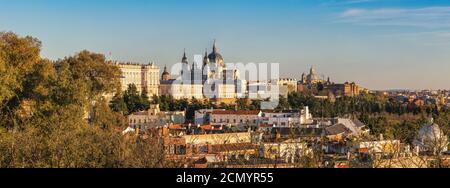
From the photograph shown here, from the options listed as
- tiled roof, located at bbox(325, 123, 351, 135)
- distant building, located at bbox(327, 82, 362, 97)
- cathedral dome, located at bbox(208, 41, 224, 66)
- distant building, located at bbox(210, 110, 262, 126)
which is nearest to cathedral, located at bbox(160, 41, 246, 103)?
cathedral dome, located at bbox(208, 41, 224, 66)

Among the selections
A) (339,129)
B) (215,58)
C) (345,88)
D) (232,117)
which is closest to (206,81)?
(215,58)

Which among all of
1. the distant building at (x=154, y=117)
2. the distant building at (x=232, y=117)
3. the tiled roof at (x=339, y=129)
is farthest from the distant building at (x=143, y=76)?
the tiled roof at (x=339, y=129)

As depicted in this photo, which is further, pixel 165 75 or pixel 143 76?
pixel 165 75

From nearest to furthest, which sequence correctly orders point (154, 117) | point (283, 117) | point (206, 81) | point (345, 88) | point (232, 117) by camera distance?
point (154, 117)
point (283, 117)
point (232, 117)
point (206, 81)
point (345, 88)

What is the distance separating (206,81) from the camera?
68.9m

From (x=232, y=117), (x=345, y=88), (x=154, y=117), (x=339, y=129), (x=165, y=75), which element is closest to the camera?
(x=339, y=129)

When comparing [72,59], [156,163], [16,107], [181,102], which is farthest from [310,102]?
[156,163]

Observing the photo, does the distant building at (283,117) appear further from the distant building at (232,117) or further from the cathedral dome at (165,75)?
the cathedral dome at (165,75)

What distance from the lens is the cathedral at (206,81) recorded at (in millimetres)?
64438

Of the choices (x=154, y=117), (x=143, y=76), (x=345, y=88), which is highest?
(x=143, y=76)

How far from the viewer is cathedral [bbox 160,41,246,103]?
64.4 metres

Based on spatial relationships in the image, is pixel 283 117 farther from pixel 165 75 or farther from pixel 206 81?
pixel 165 75
